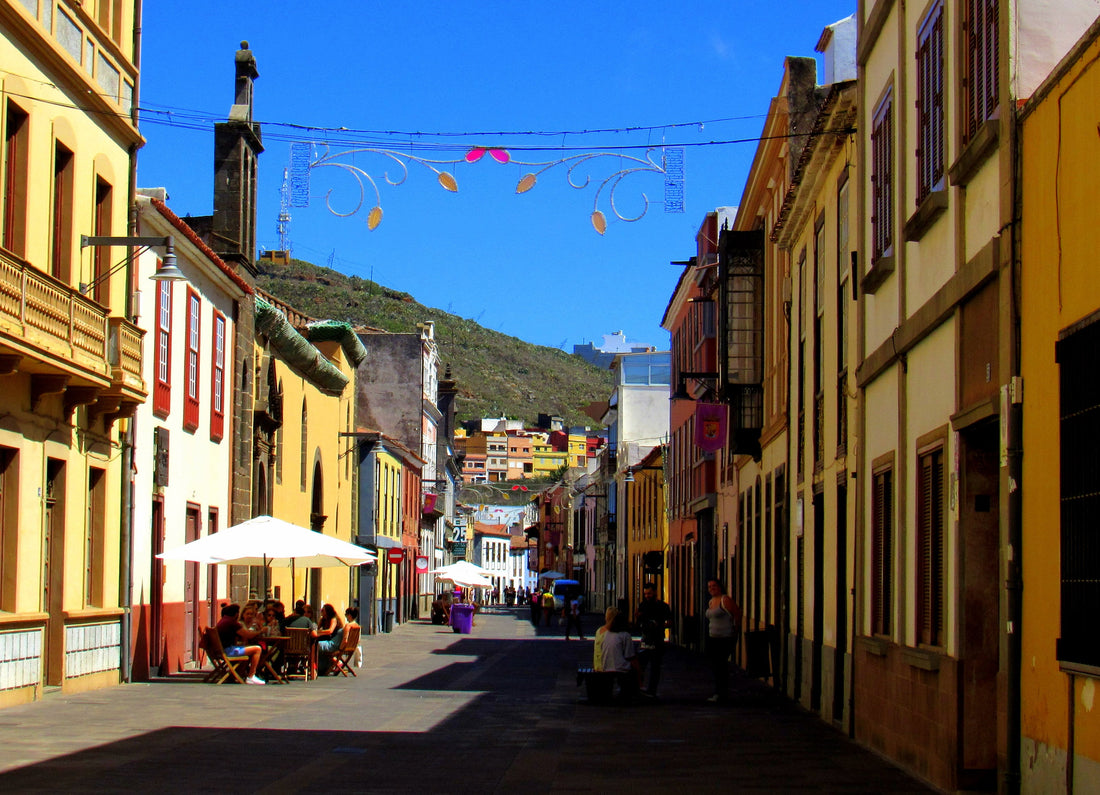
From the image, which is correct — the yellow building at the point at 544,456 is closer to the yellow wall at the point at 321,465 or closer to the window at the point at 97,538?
the yellow wall at the point at 321,465

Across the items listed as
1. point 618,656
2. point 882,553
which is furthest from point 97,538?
point 882,553

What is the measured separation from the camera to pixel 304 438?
37625 millimetres

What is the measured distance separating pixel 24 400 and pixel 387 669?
460 inches

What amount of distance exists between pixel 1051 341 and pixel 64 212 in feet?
44.0

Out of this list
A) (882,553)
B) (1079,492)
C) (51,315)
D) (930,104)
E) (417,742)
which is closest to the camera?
(1079,492)

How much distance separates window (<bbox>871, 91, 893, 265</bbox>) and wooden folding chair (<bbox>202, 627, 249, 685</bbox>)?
11299mm

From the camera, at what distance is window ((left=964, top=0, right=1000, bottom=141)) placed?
10461mm

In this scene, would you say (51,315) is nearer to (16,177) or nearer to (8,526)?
(16,177)

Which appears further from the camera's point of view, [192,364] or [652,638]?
[192,364]

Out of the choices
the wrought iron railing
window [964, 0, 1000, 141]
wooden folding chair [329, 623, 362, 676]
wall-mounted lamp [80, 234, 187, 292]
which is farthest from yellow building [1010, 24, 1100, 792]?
wooden folding chair [329, 623, 362, 676]

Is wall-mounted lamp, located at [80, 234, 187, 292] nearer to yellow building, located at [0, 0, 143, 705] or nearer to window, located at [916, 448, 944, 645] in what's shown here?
yellow building, located at [0, 0, 143, 705]

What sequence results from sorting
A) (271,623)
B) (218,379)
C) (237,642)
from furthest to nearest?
(218,379), (271,623), (237,642)

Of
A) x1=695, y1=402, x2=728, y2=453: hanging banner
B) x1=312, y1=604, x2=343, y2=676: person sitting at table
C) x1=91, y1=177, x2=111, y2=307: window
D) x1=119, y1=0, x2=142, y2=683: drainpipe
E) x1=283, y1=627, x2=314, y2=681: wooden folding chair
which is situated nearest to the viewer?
x1=91, y1=177, x2=111, y2=307: window

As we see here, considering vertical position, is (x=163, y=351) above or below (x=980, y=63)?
below
